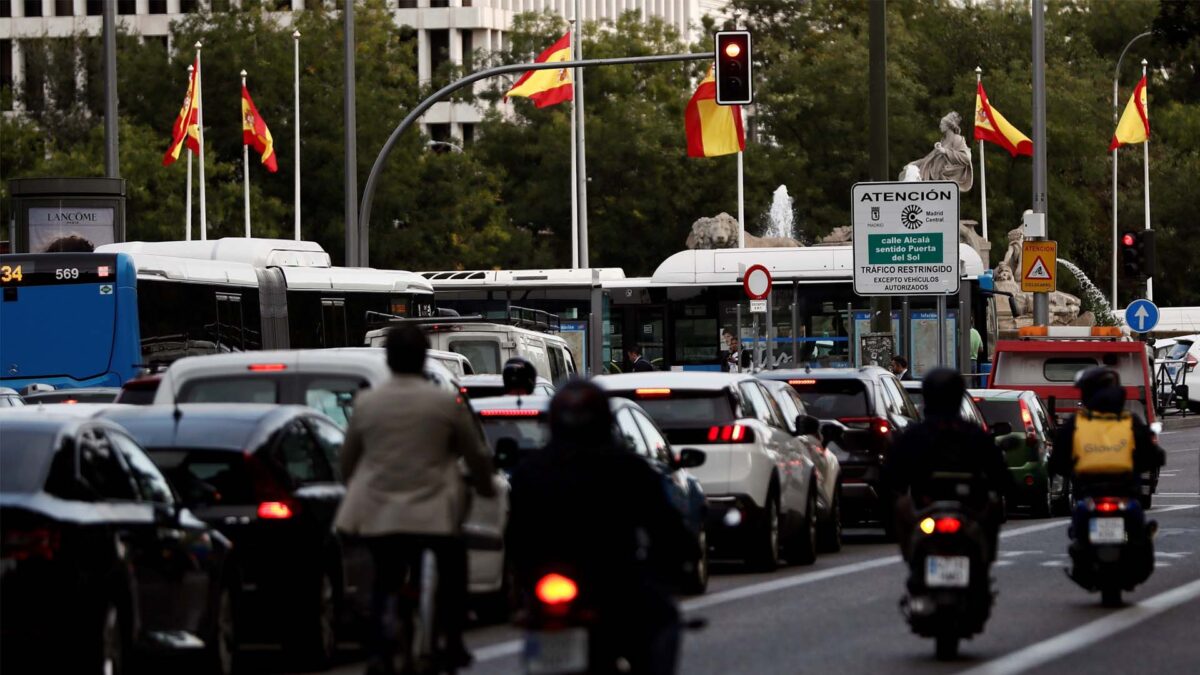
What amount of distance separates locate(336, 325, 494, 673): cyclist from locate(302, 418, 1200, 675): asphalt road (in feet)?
9.66

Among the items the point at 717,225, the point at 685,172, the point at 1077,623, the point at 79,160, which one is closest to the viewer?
the point at 1077,623

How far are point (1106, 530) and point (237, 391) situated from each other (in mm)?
5314

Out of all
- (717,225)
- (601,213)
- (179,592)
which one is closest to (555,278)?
(717,225)

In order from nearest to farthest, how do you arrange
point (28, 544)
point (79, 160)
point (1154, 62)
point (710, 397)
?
1. point (28, 544)
2. point (710, 397)
3. point (79, 160)
4. point (1154, 62)

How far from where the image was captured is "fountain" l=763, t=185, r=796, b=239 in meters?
77.2

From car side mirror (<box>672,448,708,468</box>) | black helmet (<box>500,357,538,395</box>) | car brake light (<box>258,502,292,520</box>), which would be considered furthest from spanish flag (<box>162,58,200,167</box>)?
car brake light (<box>258,502,292,520</box>)

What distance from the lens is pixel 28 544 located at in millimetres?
10859

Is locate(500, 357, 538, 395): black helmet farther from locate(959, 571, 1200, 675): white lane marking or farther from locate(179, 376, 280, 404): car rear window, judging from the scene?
locate(959, 571, 1200, 675): white lane marking

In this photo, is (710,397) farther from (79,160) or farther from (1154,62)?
(1154,62)

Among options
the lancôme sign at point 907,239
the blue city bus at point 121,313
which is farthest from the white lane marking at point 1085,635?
the lancôme sign at point 907,239

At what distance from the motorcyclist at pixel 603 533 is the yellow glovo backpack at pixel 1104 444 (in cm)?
801

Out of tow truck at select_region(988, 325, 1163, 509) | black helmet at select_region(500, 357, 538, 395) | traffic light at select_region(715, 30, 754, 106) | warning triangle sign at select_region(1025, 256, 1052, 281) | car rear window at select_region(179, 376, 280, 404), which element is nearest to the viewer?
car rear window at select_region(179, 376, 280, 404)

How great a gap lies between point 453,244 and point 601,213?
5.38 meters

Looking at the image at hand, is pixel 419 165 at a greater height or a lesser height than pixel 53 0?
lesser
